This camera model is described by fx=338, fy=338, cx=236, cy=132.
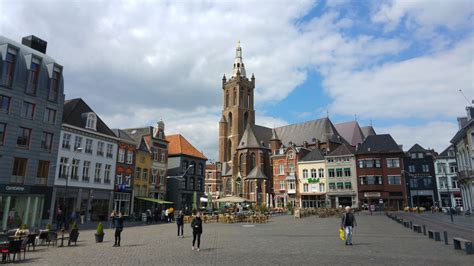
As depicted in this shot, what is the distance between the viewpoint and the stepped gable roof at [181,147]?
54.8m

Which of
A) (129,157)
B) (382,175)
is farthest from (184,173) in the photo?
(382,175)

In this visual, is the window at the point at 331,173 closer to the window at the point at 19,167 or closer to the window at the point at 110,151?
the window at the point at 110,151

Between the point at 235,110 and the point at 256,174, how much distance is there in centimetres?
2533

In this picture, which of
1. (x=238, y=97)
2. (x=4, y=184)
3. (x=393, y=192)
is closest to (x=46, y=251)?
(x=4, y=184)

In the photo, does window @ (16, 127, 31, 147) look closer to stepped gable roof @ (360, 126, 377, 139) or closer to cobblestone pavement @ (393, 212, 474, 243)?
cobblestone pavement @ (393, 212, 474, 243)

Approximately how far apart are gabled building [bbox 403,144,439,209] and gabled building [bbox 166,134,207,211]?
38.6m

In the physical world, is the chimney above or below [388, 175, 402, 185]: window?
above

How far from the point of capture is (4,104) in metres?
28.7

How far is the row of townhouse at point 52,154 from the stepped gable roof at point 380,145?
134ft

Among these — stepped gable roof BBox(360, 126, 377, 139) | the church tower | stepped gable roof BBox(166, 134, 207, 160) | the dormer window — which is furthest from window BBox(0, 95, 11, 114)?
stepped gable roof BBox(360, 126, 377, 139)

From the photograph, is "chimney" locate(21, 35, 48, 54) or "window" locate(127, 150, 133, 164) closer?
"chimney" locate(21, 35, 48, 54)

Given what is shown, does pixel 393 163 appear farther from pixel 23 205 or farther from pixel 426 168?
pixel 23 205

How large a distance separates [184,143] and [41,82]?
2789 cm

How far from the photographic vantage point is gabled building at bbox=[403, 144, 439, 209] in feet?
210
